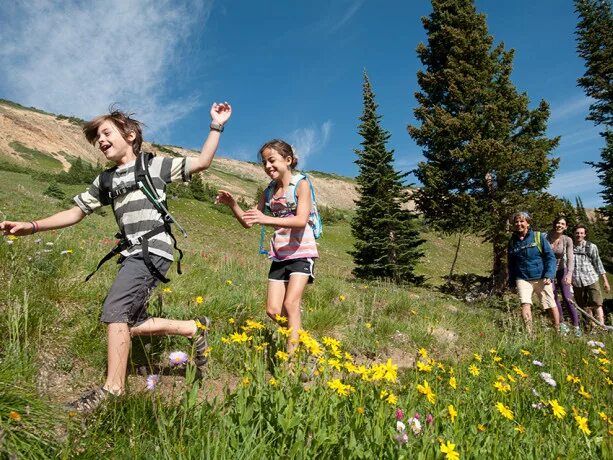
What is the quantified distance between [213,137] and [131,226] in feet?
3.05

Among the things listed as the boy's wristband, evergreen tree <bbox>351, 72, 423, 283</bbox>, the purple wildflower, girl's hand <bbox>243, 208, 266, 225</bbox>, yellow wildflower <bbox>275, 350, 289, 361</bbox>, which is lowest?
the purple wildflower

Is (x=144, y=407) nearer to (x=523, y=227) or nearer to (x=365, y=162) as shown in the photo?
(x=523, y=227)

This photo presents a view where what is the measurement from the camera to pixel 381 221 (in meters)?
20.5

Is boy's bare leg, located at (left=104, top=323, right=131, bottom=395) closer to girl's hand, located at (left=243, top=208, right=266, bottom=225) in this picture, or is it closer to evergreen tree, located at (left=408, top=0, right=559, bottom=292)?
girl's hand, located at (left=243, top=208, right=266, bottom=225)

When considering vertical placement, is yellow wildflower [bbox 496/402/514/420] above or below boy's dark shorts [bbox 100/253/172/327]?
below

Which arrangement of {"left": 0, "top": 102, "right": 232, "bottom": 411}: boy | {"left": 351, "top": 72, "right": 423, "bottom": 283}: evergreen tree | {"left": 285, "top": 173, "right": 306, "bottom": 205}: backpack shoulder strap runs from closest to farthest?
{"left": 0, "top": 102, "right": 232, "bottom": 411}: boy
{"left": 285, "top": 173, "right": 306, "bottom": 205}: backpack shoulder strap
{"left": 351, "top": 72, "right": 423, "bottom": 283}: evergreen tree

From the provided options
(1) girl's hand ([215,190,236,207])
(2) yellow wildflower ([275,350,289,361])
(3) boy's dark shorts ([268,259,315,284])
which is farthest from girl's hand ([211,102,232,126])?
(2) yellow wildflower ([275,350,289,361])

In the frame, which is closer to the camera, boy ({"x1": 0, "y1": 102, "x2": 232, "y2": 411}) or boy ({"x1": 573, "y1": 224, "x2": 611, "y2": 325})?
boy ({"x1": 0, "y1": 102, "x2": 232, "y2": 411})

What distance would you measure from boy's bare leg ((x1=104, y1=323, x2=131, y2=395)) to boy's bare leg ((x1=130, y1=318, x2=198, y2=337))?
0.87 feet

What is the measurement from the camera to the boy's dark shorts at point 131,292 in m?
2.72

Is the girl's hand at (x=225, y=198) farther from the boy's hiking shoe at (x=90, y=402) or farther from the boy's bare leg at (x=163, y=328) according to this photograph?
the boy's hiking shoe at (x=90, y=402)

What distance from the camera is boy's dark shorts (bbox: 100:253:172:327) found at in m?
2.72

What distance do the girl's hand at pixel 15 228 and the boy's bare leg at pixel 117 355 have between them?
103cm

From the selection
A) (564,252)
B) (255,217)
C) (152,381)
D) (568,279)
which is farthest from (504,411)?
(564,252)
